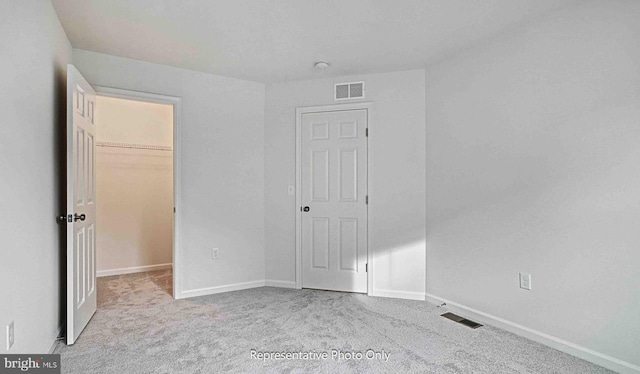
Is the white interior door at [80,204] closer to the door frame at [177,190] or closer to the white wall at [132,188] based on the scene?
the door frame at [177,190]

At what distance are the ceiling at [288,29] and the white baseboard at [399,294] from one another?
228cm

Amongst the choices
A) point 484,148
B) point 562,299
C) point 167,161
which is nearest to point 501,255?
point 562,299

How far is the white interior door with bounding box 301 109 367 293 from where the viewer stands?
3898mm

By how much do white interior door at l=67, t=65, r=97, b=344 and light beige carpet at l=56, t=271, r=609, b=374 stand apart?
0.20 meters

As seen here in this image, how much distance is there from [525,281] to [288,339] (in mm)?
1796

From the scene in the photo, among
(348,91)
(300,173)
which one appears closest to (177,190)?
(300,173)

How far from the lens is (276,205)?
4180 mm

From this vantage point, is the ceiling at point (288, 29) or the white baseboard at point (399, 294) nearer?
the ceiling at point (288, 29)

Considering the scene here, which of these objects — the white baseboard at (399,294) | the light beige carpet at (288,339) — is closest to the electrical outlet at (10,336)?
the light beige carpet at (288,339)

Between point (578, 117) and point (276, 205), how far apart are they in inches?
115

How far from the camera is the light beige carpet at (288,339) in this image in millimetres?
2227

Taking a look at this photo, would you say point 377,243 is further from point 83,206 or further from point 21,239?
point 21,239

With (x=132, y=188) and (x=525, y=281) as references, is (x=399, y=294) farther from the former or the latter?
(x=132, y=188)

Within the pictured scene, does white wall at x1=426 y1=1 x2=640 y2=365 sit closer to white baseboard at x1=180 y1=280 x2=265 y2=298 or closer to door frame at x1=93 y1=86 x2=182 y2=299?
white baseboard at x1=180 y1=280 x2=265 y2=298
